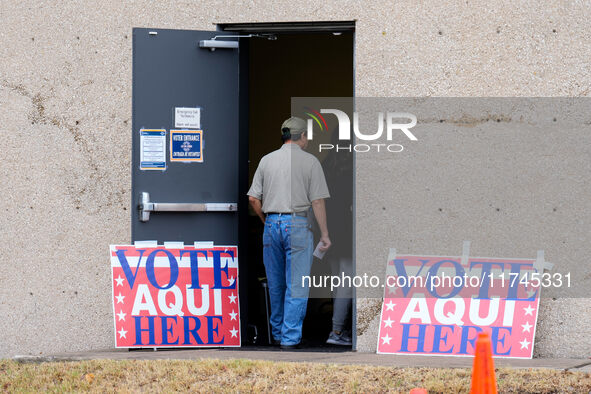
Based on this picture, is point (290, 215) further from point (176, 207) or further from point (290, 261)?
point (176, 207)

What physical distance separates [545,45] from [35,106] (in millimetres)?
4385

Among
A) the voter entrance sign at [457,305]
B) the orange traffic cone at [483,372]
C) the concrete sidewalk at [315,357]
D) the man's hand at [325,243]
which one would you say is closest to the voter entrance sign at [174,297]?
the concrete sidewalk at [315,357]

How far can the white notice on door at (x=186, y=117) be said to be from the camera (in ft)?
23.8

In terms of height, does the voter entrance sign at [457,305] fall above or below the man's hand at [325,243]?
below

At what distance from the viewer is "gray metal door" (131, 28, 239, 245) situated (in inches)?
283

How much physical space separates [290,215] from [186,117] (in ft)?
4.02

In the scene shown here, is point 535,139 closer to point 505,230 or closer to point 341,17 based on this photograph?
point 505,230

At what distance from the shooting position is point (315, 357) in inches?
262

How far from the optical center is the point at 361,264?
23.3 feet

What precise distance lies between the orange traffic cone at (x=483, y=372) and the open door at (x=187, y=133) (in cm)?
308

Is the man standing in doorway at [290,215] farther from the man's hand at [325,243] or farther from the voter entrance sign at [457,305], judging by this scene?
the voter entrance sign at [457,305]

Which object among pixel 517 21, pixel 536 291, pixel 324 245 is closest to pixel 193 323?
pixel 324 245

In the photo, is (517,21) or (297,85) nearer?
(517,21)

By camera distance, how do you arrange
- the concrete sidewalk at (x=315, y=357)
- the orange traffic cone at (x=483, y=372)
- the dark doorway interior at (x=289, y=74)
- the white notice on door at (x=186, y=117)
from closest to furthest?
1. the orange traffic cone at (x=483, y=372)
2. the concrete sidewalk at (x=315, y=357)
3. the white notice on door at (x=186, y=117)
4. the dark doorway interior at (x=289, y=74)
